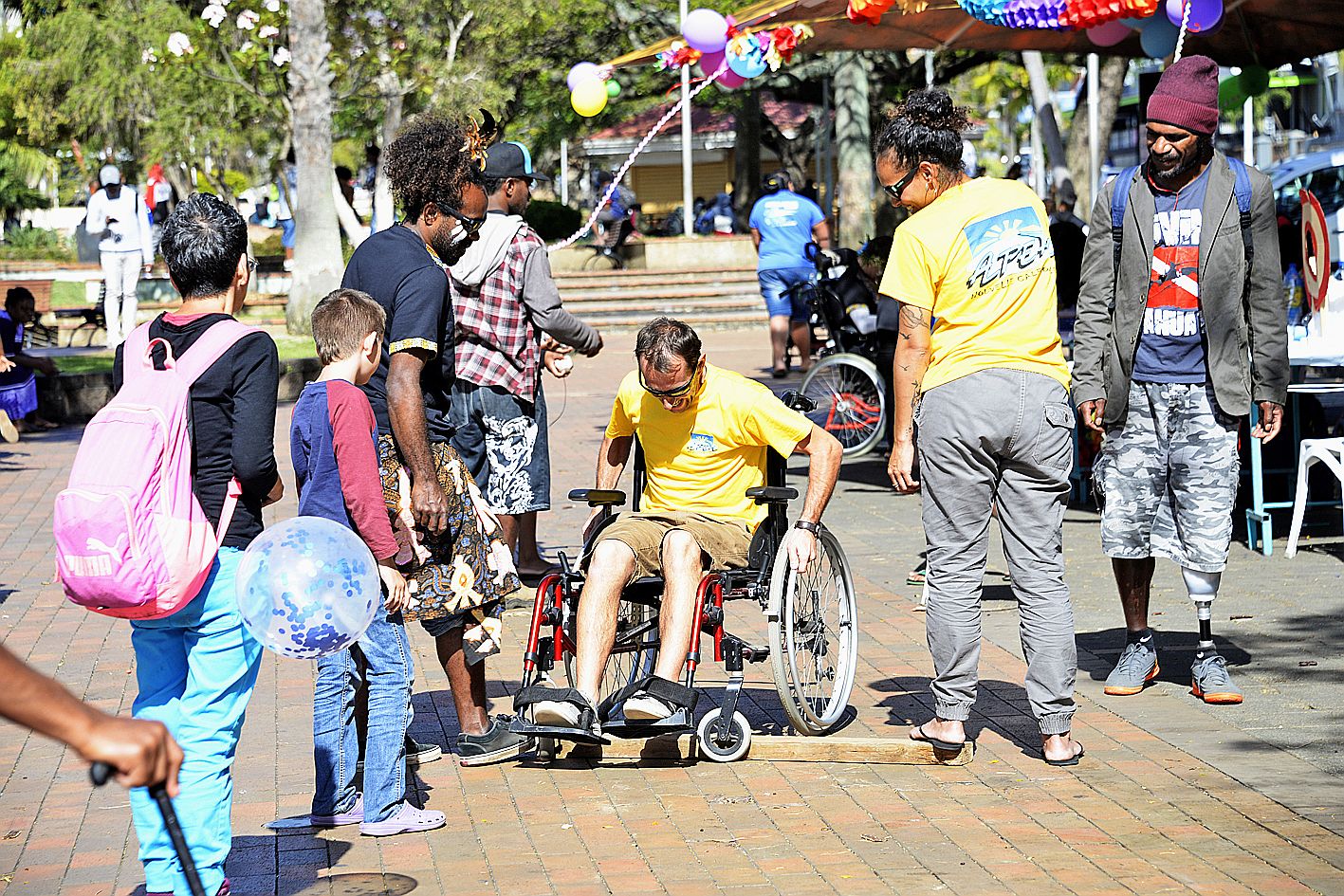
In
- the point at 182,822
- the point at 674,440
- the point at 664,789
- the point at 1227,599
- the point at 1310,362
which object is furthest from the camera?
the point at 1310,362


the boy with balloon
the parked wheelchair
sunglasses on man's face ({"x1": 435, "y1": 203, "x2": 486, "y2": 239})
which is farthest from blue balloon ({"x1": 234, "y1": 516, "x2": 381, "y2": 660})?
the parked wheelchair

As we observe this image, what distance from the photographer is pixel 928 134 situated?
522 cm

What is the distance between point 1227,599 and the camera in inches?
290

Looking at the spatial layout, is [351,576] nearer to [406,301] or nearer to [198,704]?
[198,704]

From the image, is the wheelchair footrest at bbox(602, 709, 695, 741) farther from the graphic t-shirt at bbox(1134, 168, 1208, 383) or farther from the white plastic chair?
the white plastic chair

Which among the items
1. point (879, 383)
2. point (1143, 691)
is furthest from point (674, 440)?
point (879, 383)

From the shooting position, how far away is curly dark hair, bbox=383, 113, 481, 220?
5348 millimetres

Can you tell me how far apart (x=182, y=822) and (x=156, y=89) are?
30078mm

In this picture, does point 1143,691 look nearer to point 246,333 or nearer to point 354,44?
point 246,333

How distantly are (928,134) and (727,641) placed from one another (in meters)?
1.75

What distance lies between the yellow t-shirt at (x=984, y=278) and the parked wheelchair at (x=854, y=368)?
551cm

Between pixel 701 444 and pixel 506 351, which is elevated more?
pixel 506 351

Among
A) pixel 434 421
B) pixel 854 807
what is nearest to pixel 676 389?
pixel 434 421

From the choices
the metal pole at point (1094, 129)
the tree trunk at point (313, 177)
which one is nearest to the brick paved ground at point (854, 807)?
the tree trunk at point (313, 177)
